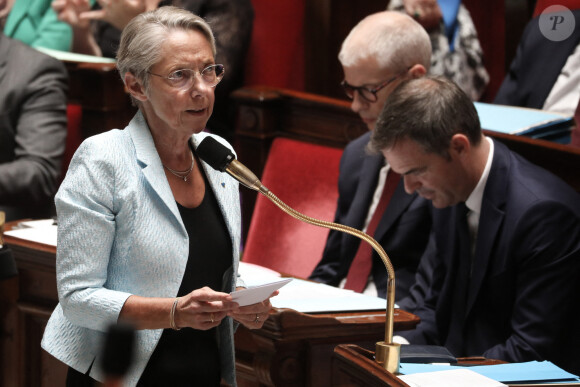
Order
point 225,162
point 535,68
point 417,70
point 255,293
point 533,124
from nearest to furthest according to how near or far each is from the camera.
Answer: point 255,293 < point 225,162 < point 533,124 < point 417,70 < point 535,68

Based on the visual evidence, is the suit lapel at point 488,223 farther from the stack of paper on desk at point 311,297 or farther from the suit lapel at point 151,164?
the suit lapel at point 151,164

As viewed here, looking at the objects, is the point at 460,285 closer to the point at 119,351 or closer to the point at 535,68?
the point at 535,68

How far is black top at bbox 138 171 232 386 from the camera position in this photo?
1.56 meters

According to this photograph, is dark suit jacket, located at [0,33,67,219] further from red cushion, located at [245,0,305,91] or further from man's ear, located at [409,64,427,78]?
man's ear, located at [409,64,427,78]

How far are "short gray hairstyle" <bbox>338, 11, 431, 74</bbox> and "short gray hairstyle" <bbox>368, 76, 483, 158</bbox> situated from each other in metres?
0.50

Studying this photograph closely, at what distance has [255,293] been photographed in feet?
4.57

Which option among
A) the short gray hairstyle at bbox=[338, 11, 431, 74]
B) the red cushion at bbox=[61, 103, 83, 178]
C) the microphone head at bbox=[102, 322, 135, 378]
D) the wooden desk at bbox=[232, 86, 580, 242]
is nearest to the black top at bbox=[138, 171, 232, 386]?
the microphone head at bbox=[102, 322, 135, 378]

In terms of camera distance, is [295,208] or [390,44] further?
[295,208]

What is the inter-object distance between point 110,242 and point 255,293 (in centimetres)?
26

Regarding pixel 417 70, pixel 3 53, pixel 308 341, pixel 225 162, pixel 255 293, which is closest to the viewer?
pixel 255 293

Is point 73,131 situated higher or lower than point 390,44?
lower

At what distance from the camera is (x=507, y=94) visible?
2982 millimetres

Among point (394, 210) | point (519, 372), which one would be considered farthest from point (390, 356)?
point (394, 210)

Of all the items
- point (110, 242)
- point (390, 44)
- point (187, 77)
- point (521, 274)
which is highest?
point (187, 77)
